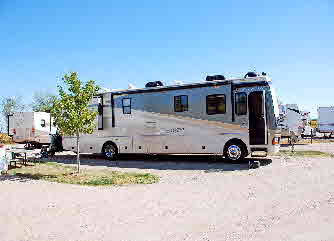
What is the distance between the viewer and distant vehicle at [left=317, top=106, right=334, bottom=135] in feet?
92.7

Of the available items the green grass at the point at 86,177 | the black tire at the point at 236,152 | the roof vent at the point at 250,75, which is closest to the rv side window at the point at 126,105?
the green grass at the point at 86,177

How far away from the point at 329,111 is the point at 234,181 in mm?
24937

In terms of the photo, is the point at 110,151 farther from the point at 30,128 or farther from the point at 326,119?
the point at 326,119

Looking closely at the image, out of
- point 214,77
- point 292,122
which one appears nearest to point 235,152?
point 214,77

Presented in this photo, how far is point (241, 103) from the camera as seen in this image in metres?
11.6

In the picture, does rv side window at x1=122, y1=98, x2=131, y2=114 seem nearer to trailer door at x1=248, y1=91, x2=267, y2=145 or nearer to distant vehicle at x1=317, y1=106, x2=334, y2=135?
trailer door at x1=248, y1=91, x2=267, y2=145

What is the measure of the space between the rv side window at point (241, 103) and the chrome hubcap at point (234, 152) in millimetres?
1468

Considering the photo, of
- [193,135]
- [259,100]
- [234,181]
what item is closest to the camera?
[234,181]

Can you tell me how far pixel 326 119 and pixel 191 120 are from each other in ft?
72.9

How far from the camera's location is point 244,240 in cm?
412

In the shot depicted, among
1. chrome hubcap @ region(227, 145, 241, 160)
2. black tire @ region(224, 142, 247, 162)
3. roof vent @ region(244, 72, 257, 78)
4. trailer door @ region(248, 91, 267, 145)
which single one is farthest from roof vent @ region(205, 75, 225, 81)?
chrome hubcap @ region(227, 145, 241, 160)

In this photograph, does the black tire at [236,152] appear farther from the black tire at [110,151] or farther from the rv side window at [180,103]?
the black tire at [110,151]

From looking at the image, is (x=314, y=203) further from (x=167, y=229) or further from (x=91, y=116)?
(x=91, y=116)

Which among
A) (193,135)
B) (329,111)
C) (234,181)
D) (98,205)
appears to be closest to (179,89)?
(193,135)
